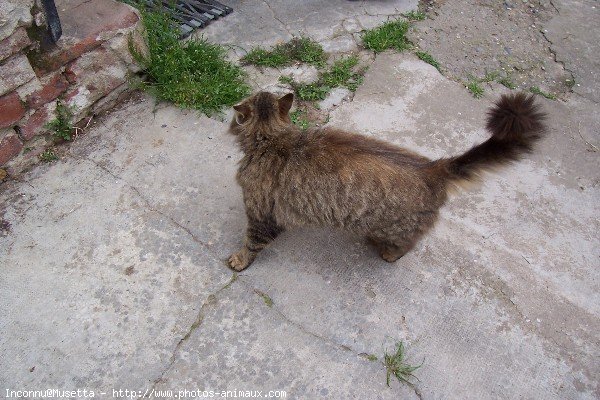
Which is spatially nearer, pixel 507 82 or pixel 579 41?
pixel 507 82

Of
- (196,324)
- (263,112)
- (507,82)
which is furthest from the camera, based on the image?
(507,82)

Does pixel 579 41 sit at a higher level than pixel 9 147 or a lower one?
lower

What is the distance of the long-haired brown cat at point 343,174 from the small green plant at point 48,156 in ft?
4.98

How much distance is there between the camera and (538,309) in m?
2.74

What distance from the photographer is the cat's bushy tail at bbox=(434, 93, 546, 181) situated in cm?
208

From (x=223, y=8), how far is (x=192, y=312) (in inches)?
120

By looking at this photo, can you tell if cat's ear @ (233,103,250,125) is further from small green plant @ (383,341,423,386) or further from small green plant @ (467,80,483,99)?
small green plant @ (467,80,483,99)

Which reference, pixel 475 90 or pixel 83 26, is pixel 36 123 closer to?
pixel 83 26

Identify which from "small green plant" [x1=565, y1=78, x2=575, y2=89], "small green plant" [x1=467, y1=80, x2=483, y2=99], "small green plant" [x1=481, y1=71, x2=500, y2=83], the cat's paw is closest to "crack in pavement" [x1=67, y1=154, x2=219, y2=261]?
the cat's paw

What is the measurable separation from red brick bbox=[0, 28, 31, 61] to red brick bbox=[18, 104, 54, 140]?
1.41 feet

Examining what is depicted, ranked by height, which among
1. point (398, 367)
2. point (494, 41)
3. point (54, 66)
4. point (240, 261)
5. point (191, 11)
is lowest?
point (398, 367)

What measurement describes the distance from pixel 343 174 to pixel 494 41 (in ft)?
10.2

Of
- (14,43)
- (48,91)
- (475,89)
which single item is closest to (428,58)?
(475,89)

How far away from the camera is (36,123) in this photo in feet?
9.96
